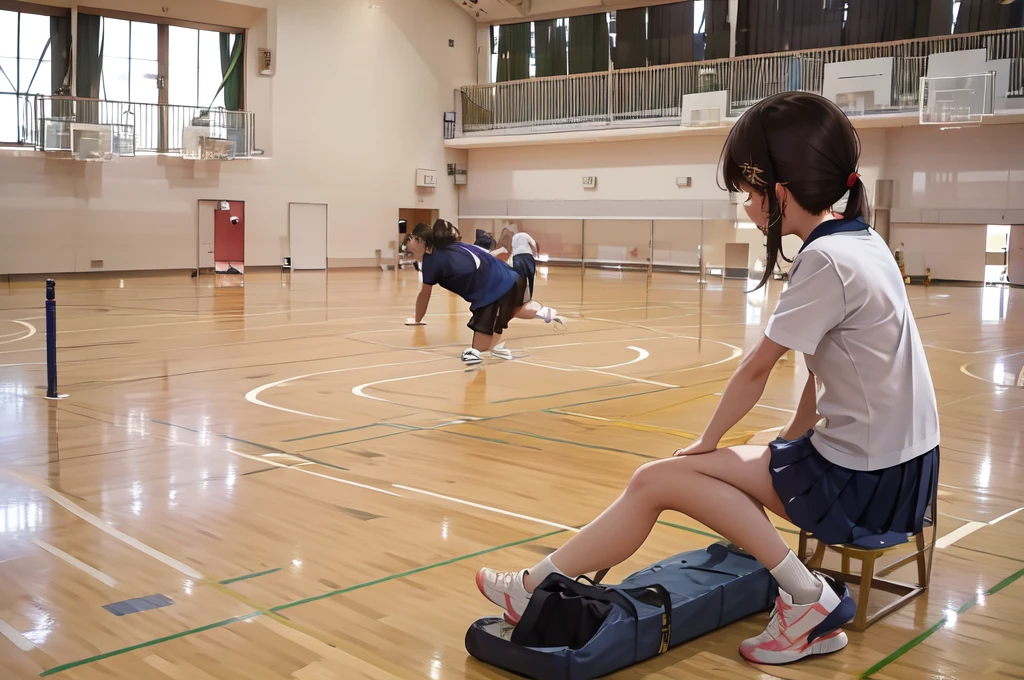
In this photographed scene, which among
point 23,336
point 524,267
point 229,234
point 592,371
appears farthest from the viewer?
point 229,234

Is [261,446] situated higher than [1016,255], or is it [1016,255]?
[1016,255]

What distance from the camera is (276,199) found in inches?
945

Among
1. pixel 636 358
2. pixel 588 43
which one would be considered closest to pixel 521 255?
pixel 636 358

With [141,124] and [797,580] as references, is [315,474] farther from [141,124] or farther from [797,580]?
[141,124]

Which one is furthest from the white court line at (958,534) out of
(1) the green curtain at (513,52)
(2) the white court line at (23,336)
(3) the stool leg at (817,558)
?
(1) the green curtain at (513,52)

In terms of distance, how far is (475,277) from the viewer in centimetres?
954

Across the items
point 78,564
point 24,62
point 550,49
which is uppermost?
point 550,49

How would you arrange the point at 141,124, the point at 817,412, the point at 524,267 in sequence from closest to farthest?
the point at 817,412, the point at 524,267, the point at 141,124

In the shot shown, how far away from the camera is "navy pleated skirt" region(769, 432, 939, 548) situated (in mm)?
2521

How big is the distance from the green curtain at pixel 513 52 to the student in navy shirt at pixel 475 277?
62.3 feet

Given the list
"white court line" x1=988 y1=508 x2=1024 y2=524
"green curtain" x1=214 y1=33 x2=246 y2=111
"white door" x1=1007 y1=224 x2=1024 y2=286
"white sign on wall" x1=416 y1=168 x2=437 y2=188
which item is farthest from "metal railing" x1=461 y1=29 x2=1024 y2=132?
"white court line" x1=988 y1=508 x2=1024 y2=524

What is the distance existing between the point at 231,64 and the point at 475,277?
1636cm

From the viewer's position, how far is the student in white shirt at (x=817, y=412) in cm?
245

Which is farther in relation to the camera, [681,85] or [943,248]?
[681,85]
